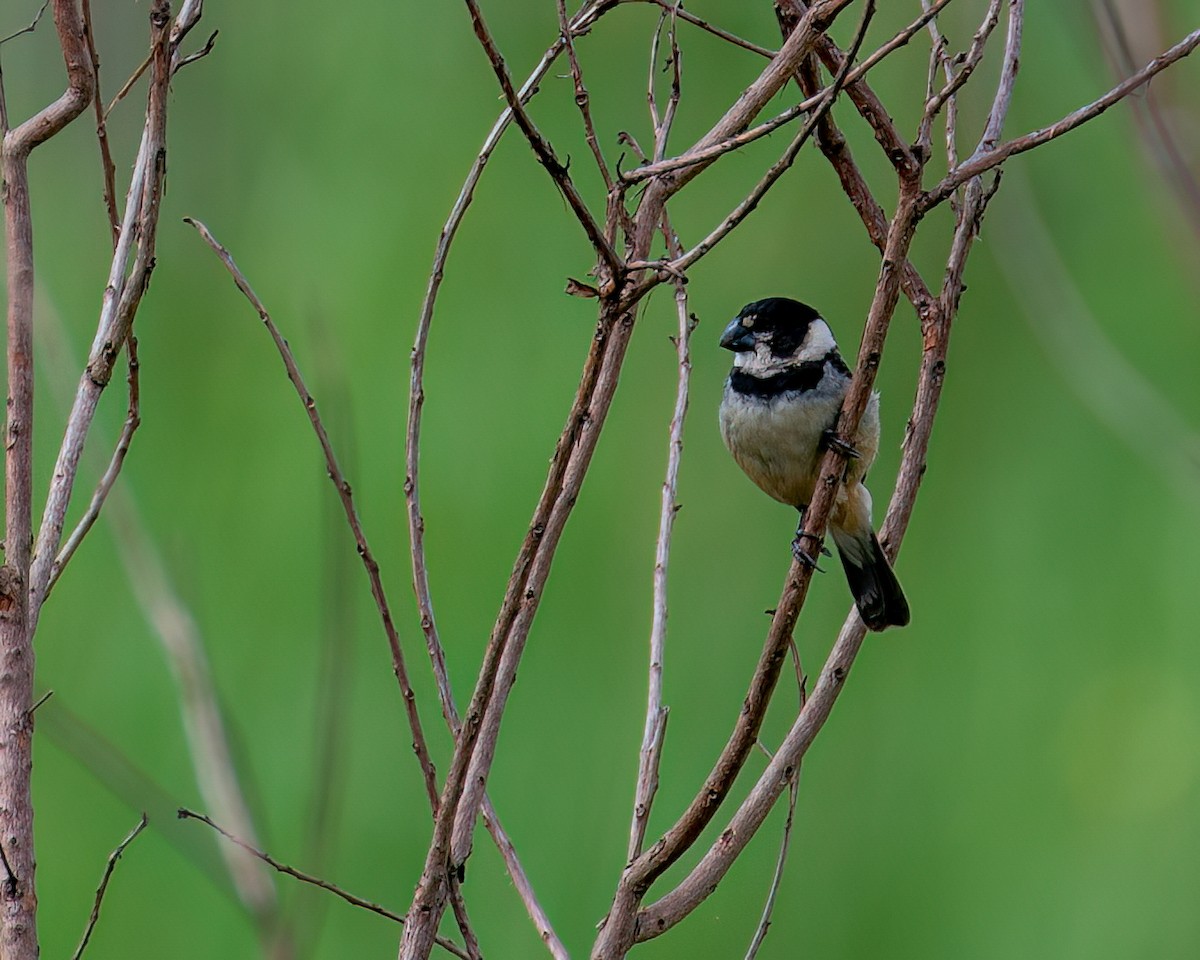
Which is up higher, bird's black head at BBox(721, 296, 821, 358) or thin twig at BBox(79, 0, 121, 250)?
thin twig at BBox(79, 0, 121, 250)

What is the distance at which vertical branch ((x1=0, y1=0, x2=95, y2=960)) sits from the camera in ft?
2.98

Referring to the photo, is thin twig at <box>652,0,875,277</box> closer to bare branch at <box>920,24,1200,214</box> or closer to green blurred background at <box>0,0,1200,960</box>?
bare branch at <box>920,24,1200,214</box>

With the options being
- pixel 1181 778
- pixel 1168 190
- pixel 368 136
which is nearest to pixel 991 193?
pixel 1168 190

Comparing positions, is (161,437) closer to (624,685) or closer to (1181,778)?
(624,685)

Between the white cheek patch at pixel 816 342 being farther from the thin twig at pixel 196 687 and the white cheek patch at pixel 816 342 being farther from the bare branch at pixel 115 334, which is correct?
the bare branch at pixel 115 334

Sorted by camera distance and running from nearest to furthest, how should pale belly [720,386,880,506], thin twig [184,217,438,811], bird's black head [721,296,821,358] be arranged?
thin twig [184,217,438,811] → pale belly [720,386,880,506] → bird's black head [721,296,821,358]

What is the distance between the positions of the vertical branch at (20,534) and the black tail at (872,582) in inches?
30.9

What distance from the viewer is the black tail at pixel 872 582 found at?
1.44m

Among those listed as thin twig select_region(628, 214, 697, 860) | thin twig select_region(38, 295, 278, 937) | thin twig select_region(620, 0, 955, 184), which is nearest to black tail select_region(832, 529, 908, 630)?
thin twig select_region(628, 214, 697, 860)

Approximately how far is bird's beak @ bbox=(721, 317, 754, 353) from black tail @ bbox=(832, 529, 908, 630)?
12.6 inches

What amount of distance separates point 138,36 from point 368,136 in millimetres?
512

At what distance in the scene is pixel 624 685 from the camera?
2248 mm

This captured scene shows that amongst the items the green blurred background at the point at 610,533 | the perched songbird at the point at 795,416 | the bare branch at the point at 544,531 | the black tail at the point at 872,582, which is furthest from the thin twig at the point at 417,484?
the green blurred background at the point at 610,533

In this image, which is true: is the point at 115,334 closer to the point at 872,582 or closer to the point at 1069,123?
the point at 1069,123
